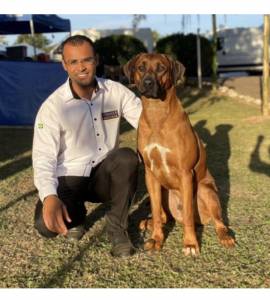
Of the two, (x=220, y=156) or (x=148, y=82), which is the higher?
(x=148, y=82)

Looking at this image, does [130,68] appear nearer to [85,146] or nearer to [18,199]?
[85,146]

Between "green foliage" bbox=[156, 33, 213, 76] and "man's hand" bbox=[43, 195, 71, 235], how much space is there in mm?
18378

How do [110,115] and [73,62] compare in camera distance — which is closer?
[73,62]

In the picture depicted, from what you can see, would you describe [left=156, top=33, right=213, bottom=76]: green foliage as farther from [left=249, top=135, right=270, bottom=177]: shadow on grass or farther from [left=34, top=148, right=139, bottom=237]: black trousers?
[left=34, top=148, right=139, bottom=237]: black trousers

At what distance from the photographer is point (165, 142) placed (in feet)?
11.8

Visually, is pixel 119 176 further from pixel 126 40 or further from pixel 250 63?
pixel 250 63

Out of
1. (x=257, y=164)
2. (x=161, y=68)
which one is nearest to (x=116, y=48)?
(x=257, y=164)

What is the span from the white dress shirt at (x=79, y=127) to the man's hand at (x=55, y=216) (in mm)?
714

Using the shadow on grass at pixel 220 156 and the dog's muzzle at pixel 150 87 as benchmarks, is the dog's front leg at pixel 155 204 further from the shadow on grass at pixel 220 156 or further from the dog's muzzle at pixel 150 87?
the shadow on grass at pixel 220 156

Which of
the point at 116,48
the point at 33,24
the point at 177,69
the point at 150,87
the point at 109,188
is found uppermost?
the point at 33,24

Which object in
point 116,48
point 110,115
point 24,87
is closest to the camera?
point 110,115

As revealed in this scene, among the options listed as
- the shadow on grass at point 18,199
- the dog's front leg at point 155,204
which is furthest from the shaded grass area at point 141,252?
the dog's front leg at point 155,204

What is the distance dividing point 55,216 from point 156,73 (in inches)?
53.3

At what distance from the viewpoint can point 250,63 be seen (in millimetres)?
25891
